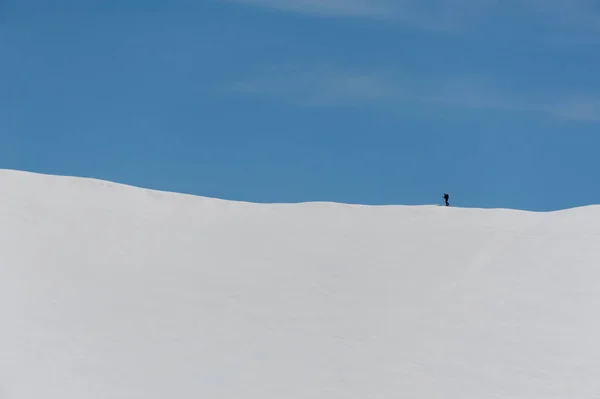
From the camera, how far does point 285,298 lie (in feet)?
39.6

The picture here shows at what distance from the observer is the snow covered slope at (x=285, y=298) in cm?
1024

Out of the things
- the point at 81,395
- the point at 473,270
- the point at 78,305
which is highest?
the point at 473,270

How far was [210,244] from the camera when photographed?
44.0 feet

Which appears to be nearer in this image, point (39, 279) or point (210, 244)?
point (39, 279)

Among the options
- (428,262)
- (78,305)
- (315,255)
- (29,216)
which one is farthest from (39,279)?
(428,262)

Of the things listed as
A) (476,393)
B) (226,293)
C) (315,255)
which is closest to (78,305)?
(226,293)

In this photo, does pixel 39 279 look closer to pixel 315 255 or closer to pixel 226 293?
pixel 226 293

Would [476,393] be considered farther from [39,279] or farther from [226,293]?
[39,279]

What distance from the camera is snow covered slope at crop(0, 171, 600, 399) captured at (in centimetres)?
1024

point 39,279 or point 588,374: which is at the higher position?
point 39,279

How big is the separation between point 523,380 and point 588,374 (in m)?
0.80

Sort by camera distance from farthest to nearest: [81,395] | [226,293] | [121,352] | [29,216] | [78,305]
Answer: [29,216]
[226,293]
[78,305]
[121,352]
[81,395]

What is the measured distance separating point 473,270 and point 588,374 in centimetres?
266

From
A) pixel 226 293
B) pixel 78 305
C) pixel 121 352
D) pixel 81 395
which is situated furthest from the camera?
pixel 226 293
